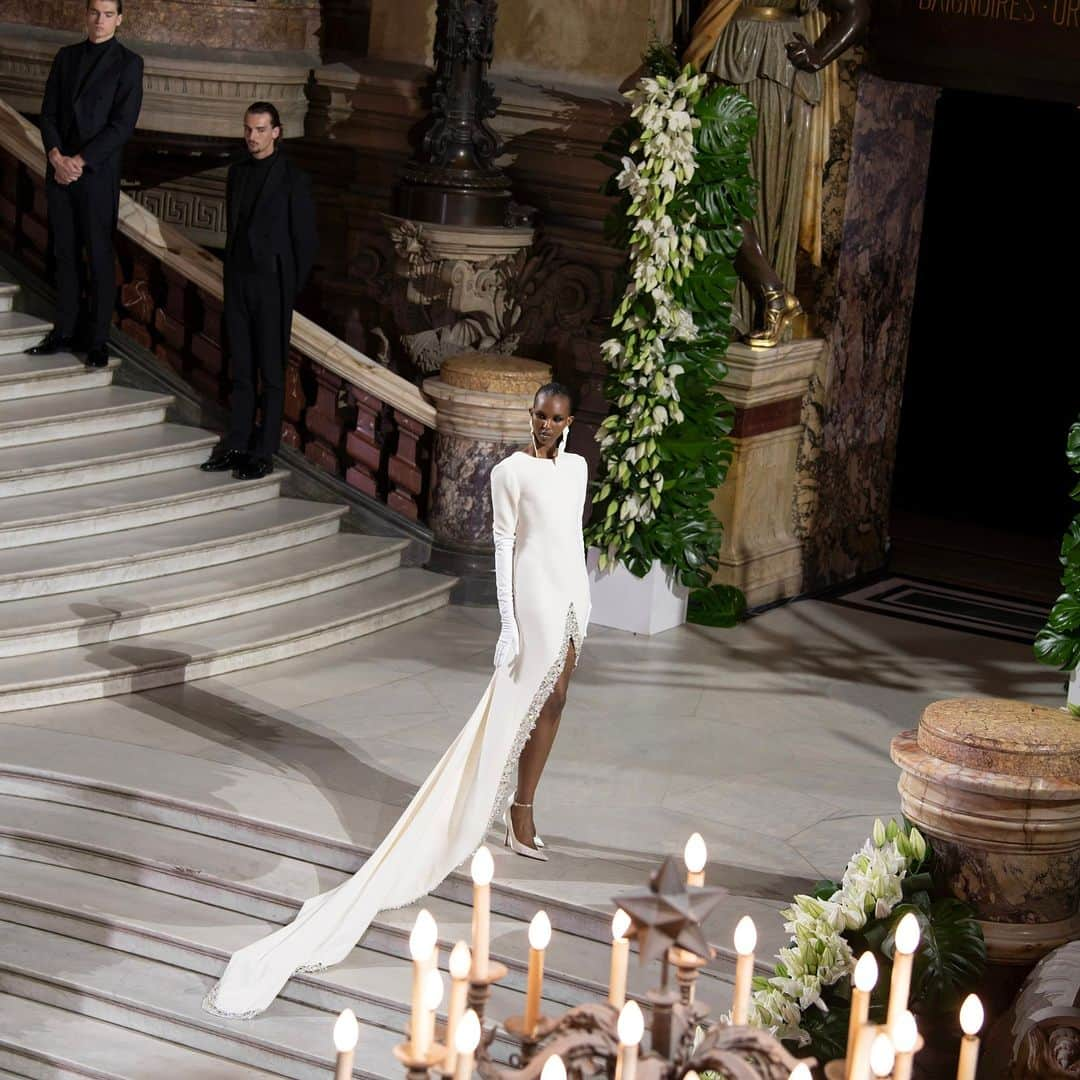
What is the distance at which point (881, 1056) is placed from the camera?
2.76 m

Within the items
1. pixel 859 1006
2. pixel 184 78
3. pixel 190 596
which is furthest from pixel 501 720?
pixel 184 78

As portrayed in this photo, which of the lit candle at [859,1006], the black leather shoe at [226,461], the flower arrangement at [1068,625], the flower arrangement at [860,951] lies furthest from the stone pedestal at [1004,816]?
the black leather shoe at [226,461]

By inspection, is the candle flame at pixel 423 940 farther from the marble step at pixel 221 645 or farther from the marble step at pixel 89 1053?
the marble step at pixel 221 645

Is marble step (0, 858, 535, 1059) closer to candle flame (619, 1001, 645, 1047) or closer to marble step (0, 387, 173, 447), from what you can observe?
marble step (0, 387, 173, 447)

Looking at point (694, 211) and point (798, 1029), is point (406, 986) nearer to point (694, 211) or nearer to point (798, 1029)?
point (798, 1029)

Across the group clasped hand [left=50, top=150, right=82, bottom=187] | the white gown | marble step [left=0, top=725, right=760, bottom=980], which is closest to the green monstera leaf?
marble step [left=0, top=725, right=760, bottom=980]

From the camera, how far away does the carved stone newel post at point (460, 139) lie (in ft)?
35.0

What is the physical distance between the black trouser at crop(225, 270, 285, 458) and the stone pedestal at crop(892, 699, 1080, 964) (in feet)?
15.9

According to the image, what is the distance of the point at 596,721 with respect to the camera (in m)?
8.49

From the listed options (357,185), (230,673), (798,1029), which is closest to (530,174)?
(357,185)

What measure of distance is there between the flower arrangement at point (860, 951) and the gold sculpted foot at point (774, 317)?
15.8 ft

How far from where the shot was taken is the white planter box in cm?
988

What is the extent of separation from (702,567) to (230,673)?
97.0 inches

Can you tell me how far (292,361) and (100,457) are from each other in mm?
1225
